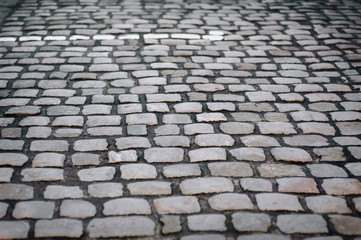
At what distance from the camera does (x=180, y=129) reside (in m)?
3.09

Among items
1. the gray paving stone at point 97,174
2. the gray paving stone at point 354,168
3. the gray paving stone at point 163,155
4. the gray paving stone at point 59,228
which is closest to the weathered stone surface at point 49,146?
the gray paving stone at point 97,174

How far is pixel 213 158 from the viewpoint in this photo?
8.96 feet

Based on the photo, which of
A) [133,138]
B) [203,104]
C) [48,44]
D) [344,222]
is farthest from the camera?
[48,44]

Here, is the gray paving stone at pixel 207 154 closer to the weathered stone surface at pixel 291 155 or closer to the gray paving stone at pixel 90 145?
the weathered stone surface at pixel 291 155

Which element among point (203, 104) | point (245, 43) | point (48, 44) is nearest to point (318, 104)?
point (203, 104)

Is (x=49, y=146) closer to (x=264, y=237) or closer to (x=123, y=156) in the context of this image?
(x=123, y=156)

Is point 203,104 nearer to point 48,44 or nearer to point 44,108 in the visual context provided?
point 44,108

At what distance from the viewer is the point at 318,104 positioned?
3.51 meters

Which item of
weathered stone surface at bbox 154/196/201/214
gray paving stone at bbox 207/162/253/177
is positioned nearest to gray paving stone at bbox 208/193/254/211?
weathered stone surface at bbox 154/196/201/214

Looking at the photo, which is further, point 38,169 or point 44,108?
point 44,108

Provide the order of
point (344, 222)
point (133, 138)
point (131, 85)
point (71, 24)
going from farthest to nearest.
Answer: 1. point (71, 24)
2. point (131, 85)
3. point (133, 138)
4. point (344, 222)

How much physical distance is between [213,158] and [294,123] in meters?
0.95

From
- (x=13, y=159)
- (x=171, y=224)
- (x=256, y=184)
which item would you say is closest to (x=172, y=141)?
(x=256, y=184)

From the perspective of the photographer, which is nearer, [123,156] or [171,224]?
[171,224]
